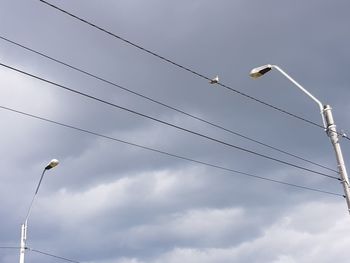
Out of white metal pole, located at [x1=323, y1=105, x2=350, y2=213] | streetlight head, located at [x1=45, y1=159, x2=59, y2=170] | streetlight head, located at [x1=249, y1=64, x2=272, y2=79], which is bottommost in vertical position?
white metal pole, located at [x1=323, y1=105, x2=350, y2=213]

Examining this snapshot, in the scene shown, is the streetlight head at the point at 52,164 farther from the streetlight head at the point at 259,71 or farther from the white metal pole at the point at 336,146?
the white metal pole at the point at 336,146

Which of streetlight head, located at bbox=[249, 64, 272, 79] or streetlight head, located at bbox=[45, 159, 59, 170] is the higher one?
streetlight head, located at bbox=[45, 159, 59, 170]

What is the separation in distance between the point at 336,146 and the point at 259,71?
3561 millimetres

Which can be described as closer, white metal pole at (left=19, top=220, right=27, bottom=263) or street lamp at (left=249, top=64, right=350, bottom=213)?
street lamp at (left=249, top=64, right=350, bottom=213)

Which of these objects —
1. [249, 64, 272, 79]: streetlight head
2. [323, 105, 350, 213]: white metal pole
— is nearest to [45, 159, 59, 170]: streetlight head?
[249, 64, 272, 79]: streetlight head

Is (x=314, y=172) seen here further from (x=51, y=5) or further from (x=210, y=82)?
(x=51, y=5)

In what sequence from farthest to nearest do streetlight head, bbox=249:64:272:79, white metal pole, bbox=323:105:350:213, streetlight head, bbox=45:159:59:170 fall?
streetlight head, bbox=45:159:59:170 → streetlight head, bbox=249:64:272:79 → white metal pole, bbox=323:105:350:213

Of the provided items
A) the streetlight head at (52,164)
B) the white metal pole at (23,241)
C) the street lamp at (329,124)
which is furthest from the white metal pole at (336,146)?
the white metal pole at (23,241)

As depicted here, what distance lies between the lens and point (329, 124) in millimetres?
18312

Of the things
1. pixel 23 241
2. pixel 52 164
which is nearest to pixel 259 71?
pixel 52 164

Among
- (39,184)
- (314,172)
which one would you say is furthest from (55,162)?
(314,172)

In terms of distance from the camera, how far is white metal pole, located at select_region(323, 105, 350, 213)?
676 inches

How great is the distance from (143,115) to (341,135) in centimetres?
719

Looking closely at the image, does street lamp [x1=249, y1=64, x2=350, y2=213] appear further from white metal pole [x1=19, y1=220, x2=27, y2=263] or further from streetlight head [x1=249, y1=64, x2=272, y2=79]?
white metal pole [x1=19, y1=220, x2=27, y2=263]
